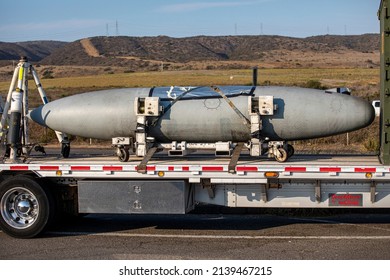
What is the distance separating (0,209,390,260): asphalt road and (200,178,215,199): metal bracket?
1.98 feet

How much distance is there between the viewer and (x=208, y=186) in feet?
32.3

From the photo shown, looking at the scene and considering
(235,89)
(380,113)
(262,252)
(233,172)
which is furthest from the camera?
(235,89)

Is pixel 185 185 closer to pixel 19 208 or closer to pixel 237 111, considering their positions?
pixel 237 111

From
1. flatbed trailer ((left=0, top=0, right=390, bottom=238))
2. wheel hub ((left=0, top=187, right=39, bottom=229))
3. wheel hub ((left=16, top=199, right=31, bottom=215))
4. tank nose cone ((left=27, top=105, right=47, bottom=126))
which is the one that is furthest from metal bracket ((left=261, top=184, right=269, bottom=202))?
tank nose cone ((left=27, top=105, right=47, bottom=126))

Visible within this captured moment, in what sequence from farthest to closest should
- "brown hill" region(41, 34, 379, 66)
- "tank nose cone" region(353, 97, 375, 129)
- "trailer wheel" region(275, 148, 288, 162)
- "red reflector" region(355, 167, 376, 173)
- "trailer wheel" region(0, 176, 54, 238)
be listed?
"brown hill" region(41, 34, 379, 66) < "tank nose cone" region(353, 97, 375, 129) < "trailer wheel" region(275, 148, 288, 162) < "trailer wheel" region(0, 176, 54, 238) < "red reflector" region(355, 167, 376, 173)

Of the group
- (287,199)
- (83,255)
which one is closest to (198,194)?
(287,199)

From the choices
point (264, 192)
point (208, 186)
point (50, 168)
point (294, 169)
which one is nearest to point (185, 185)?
point (208, 186)

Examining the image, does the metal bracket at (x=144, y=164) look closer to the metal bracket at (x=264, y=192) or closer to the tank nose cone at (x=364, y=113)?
the metal bracket at (x=264, y=192)

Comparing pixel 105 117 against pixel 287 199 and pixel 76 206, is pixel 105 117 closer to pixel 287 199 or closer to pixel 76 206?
pixel 76 206

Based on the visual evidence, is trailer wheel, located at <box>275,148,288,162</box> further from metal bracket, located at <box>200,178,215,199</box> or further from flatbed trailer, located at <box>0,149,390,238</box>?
metal bracket, located at <box>200,178,215,199</box>

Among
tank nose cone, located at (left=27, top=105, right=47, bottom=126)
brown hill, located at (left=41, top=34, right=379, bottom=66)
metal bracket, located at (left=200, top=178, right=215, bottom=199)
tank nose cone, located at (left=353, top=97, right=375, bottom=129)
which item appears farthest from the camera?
brown hill, located at (left=41, top=34, right=379, bottom=66)

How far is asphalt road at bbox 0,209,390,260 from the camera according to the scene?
8883 millimetres

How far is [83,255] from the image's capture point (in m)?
8.97

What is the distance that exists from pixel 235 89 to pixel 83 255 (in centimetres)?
366
